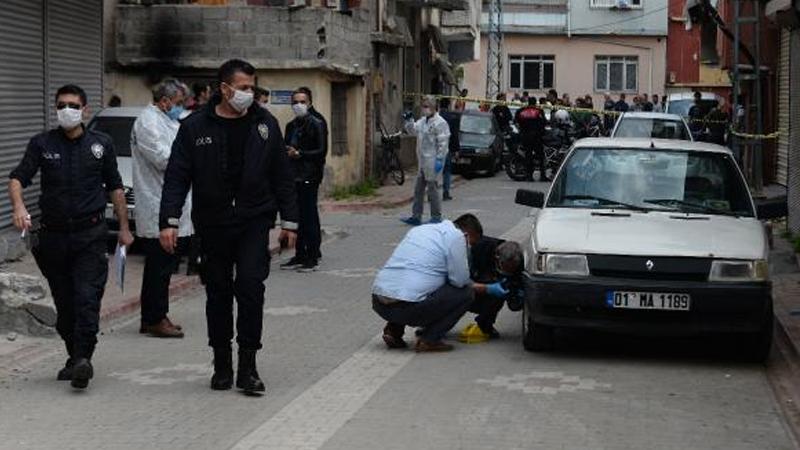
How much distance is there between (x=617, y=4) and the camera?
55094mm

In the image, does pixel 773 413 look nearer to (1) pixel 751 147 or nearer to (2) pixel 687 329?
(2) pixel 687 329

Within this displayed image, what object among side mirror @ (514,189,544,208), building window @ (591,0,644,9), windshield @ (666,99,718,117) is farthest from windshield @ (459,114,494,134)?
building window @ (591,0,644,9)

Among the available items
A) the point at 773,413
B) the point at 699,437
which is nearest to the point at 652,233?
the point at 773,413

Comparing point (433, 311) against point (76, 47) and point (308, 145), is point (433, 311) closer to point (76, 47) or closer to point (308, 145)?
point (308, 145)

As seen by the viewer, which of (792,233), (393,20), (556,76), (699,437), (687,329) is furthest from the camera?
(556,76)

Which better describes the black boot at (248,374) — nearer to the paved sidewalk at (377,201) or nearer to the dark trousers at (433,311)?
the dark trousers at (433,311)

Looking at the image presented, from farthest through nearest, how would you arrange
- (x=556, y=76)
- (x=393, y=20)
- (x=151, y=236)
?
Result: (x=556, y=76) < (x=393, y=20) < (x=151, y=236)

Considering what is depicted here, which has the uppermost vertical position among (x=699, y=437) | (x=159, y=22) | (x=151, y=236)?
(x=159, y=22)

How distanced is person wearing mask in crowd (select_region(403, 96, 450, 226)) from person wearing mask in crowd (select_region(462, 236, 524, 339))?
9302 mm

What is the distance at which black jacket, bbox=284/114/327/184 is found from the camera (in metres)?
15.7

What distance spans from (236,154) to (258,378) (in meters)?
1.48

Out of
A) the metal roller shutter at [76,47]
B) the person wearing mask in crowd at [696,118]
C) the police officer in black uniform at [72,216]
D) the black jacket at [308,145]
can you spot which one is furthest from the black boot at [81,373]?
the person wearing mask in crowd at [696,118]

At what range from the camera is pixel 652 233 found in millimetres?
10539

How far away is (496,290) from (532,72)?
46.5 metres
